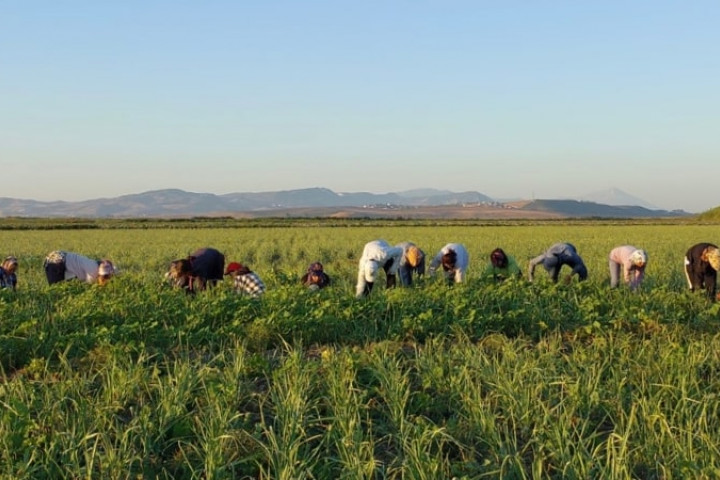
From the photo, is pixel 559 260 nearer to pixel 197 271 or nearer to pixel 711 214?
pixel 197 271

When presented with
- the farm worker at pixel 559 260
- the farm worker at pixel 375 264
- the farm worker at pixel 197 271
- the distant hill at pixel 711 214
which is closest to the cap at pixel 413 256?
the farm worker at pixel 375 264

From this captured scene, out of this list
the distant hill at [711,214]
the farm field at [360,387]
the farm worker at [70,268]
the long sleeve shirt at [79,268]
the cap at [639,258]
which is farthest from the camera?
the distant hill at [711,214]

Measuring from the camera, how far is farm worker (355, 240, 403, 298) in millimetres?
8242

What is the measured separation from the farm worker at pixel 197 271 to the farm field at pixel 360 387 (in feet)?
2.12

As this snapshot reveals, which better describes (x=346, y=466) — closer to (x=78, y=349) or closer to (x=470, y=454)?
(x=470, y=454)

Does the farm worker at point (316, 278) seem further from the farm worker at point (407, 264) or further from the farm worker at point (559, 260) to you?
the farm worker at point (559, 260)

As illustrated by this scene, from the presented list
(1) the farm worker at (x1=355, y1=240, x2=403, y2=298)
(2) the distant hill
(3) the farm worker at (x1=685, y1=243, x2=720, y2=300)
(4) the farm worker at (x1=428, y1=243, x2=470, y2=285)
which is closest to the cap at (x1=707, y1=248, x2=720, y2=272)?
(3) the farm worker at (x1=685, y1=243, x2=720, y2=300)

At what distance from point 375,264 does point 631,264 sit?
3960 millimetres

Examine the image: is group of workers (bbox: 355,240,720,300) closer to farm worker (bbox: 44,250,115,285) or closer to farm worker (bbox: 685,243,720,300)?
farm worker (bbox: 685,243,720,300)

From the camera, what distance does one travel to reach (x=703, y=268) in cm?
857

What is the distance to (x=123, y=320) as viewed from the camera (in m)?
6.73

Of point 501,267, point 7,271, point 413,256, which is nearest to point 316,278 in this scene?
point 413,256

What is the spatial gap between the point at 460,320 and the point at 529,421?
8.46ft

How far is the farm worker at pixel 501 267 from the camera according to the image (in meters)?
9.39
